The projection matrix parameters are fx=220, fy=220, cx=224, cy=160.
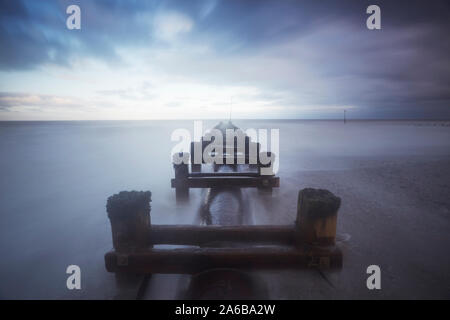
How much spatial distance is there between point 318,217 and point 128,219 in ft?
5.63

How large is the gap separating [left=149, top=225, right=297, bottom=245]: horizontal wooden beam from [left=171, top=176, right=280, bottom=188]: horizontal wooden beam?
2.26m

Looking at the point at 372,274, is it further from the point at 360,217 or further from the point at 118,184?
the point at 118,184

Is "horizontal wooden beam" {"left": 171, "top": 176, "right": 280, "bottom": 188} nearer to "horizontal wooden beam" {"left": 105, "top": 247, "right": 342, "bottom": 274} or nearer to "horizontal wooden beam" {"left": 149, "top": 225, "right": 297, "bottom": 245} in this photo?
"horizontal wooden beam" {"left": 149, "top": 225, "right": 297, "bottom": 245}

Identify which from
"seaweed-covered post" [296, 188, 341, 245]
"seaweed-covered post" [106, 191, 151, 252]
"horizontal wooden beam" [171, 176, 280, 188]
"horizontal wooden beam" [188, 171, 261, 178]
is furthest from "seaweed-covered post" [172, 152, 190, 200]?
"seaweed-covered post" [296, 188, 341, 245]

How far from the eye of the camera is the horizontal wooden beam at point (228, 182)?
476 cm

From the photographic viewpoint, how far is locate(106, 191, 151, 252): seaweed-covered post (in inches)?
77.7

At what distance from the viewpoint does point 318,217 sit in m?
1.97

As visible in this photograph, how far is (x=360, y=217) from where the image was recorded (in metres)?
4.97

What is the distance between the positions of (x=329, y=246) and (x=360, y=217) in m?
3.66

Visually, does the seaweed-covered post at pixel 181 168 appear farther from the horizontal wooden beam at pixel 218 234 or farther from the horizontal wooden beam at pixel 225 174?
the horizontal wooden beam at pixel 218 234

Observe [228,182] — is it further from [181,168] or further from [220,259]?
[220,259]
